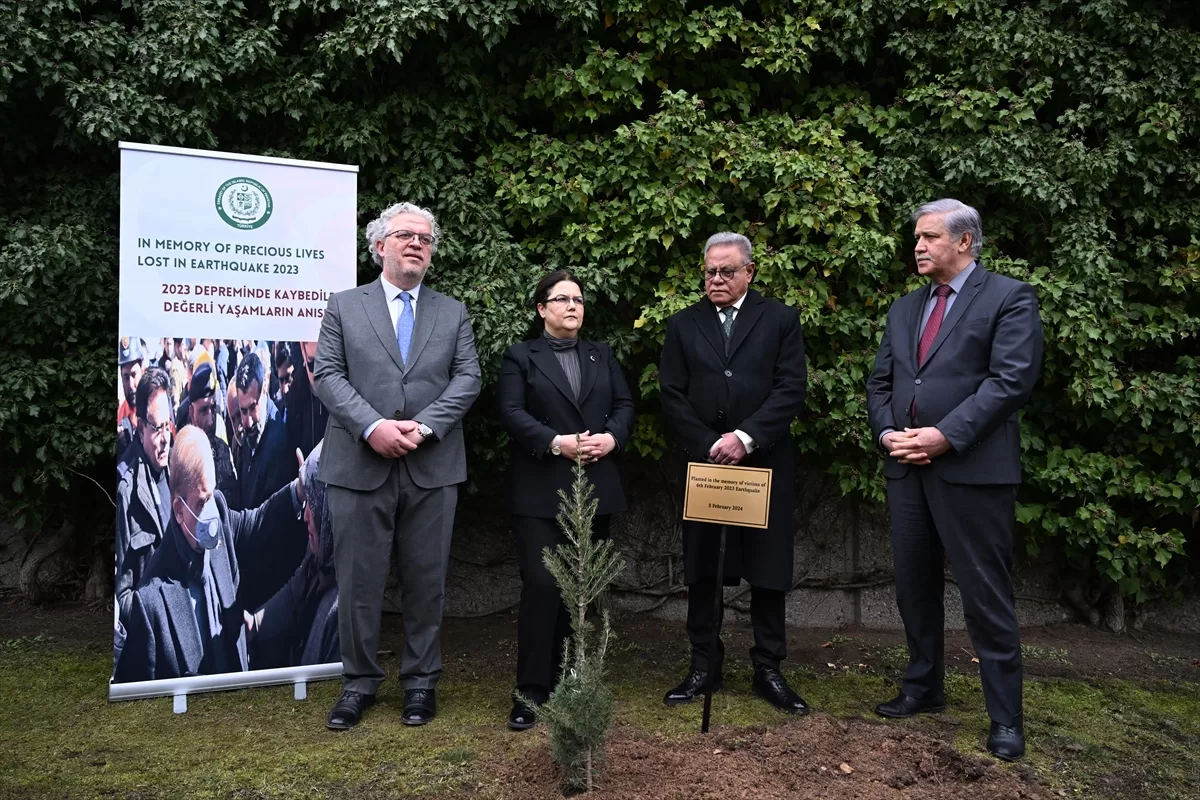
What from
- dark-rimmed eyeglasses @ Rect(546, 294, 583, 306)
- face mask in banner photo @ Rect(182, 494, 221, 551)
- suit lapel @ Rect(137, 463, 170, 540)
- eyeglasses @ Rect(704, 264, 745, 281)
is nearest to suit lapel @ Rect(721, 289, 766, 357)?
eyeglasses @ Rect(704, 264, 745, 281)

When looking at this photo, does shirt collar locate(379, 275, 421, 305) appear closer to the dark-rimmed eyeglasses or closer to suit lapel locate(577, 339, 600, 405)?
the dark-rimmed eyeglasses

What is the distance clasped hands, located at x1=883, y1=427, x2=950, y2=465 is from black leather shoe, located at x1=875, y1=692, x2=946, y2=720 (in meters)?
1.04

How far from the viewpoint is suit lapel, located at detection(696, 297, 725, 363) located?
157 inches

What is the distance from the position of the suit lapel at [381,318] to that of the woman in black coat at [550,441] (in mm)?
474

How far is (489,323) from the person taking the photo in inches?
182

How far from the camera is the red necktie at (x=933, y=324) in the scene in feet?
12.0

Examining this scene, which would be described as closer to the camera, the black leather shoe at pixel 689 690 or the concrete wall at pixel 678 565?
the black leather shoe at pixel 689 690

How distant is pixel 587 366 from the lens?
13.3 feet

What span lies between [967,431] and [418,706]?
241 centimetres

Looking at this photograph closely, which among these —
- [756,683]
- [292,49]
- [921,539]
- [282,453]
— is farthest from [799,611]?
[292,49]

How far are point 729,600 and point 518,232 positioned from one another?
2.48 m

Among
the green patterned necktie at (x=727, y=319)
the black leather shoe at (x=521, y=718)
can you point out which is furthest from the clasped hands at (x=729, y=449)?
the black leather shoe at (x=521, y=718)

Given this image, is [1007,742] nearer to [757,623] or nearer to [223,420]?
[757,623]

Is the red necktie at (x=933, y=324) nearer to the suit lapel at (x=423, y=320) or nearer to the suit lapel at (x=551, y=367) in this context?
the suit lapel at (x=551, y=367)
